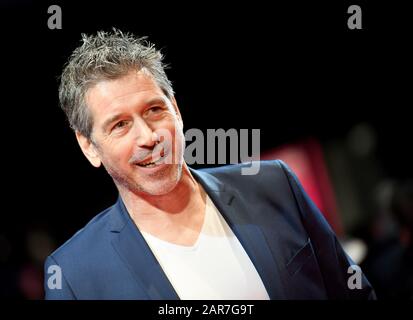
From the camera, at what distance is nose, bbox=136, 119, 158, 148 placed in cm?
166

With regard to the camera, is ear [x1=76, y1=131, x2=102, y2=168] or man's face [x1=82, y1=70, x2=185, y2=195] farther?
ear [x1=76, y1=131, x2=102, y2=168]

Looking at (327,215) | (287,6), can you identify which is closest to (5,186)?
(287,6)

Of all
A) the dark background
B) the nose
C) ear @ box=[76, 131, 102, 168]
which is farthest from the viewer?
the dark background

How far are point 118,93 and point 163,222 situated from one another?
16.7 inches

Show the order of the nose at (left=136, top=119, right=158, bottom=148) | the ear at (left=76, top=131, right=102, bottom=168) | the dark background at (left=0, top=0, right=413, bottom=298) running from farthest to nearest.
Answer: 1. the dark background at (left=0, top=0, right=413, bottom=298)
2. the ear at (left=76, top=131, right=102, bottom=168)
3. the nose at (left=136, top=119, right=158, bottom=148)

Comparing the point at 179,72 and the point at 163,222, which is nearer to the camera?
the point at 163,222

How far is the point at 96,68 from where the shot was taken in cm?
170

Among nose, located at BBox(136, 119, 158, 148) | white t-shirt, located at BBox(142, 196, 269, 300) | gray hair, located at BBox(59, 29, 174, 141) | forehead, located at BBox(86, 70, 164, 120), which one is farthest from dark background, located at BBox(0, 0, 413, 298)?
white t-shirt, located at BBox(142, 196, 269, 300)

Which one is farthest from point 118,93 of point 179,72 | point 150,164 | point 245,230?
point 179,72

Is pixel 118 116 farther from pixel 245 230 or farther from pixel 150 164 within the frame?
pixel 245 230

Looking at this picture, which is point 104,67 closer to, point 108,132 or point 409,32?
point 108,132

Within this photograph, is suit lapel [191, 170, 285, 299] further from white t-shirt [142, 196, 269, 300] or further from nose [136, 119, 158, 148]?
nose [136, 119, 158, 148]

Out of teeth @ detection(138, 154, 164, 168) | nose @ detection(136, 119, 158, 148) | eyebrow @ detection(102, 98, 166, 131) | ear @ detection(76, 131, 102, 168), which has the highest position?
eyebrow @ detection(102, 98, 166, 131)

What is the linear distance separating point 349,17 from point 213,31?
0.60 m
